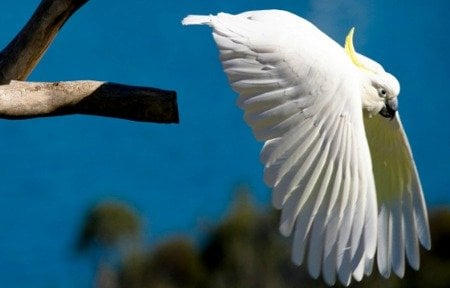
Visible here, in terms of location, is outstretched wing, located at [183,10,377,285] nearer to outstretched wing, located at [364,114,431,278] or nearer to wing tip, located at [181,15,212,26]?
wing tip, located at [181,15,212,26]

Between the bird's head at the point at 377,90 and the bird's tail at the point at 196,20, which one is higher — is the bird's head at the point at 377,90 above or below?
below

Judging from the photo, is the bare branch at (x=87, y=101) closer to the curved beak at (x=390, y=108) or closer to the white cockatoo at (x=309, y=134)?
the white cockatoo at (x=309, y=134)

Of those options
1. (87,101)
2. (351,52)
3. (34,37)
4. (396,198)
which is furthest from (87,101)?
(396,198)

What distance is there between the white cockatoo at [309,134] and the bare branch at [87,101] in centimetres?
17

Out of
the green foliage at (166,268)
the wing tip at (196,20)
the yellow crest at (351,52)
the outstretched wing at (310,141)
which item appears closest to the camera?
the outstretched wing at (310,141)

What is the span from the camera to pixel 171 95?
3.05m

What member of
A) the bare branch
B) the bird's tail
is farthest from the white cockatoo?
the bare branch

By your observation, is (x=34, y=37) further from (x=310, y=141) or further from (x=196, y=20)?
(x=310, y=141)

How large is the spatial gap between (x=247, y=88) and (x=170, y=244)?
2.03 meters

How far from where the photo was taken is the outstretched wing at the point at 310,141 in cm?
293

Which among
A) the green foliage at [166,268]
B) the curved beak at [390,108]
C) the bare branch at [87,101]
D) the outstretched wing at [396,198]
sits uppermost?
the bare branch at [87,101]

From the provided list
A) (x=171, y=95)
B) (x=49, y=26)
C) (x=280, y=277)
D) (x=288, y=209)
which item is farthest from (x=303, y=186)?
(x=280, y=277)

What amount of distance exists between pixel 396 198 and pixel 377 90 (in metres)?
0.27

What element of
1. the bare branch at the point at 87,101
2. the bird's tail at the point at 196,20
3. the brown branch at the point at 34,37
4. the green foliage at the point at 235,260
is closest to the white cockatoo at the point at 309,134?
the bird's tail at the point at 196,20
